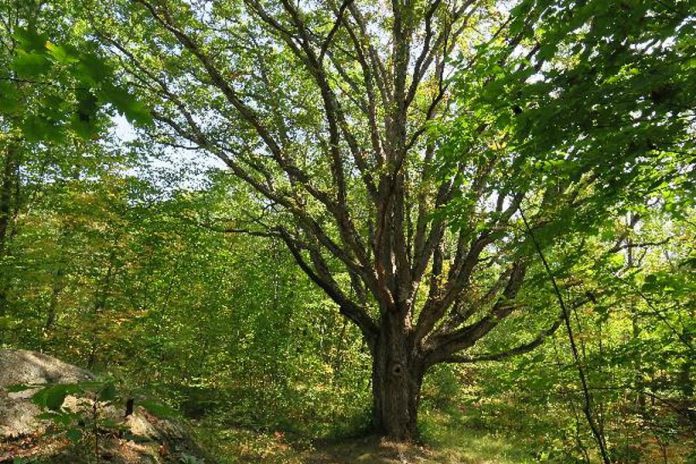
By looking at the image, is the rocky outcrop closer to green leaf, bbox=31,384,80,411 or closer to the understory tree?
green leaf, bbox=31,384,80,411

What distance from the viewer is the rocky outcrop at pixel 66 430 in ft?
14.8

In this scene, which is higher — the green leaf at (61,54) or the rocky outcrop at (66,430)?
the green leaf at (61,54)

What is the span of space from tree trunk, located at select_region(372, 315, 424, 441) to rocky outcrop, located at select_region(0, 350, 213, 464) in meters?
5.05

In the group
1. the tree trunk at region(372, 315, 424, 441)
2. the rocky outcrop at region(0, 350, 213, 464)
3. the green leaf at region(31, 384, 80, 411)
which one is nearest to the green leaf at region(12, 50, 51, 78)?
the green leaf at region(31, 384, 80, 411)

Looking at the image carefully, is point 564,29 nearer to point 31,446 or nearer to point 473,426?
point 31,446

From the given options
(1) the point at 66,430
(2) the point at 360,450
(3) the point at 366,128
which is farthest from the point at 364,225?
(1) the point at 66,430

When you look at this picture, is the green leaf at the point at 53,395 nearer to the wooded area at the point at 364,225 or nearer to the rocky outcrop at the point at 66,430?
the wooded area at the point at 364,225

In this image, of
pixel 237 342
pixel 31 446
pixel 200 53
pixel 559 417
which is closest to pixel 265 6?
pixel 200 53

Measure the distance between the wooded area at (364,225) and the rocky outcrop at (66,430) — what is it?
159 mm

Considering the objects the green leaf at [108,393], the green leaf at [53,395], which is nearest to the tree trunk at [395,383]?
the green leaf at [108,393]

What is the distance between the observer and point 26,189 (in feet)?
40.4

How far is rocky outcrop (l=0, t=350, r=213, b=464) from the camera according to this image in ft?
14.8

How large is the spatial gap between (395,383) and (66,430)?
7.13 m

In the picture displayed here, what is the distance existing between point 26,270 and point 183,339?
10.4ft
